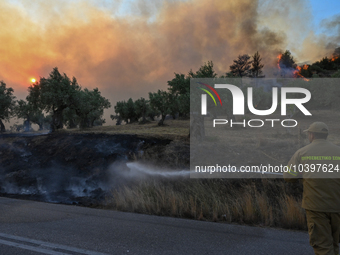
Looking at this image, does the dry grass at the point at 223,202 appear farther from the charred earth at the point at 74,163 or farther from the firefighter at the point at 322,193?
the firefighter at the point at 322,193

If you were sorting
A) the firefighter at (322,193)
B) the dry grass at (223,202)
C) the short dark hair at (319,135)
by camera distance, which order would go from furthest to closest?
the dry grass at (223,202) < the short dark hair at (319,135) < the firefighter at (322,193)

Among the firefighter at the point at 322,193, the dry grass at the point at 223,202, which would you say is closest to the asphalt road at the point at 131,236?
the dry grass at the point at 223,202

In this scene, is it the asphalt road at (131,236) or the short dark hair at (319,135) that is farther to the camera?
the asphalt road at (131,236)

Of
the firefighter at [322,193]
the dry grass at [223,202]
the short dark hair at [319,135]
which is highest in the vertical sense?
the short dark hair at [319,135]

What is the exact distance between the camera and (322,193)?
148 inches

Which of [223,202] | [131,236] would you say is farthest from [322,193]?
[223,202]

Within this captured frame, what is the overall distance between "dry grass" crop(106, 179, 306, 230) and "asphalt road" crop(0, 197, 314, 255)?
0.83m

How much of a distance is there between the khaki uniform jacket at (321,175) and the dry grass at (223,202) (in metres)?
3.33

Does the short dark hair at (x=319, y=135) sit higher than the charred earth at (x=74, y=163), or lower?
higher

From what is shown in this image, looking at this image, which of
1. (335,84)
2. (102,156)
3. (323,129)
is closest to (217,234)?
(323,129)

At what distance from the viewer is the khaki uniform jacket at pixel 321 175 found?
3.69 m

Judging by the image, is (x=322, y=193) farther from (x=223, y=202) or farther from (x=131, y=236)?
(x=223, y=202)

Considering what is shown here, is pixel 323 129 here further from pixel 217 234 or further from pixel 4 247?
pixel 4 247

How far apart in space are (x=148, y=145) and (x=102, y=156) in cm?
341
